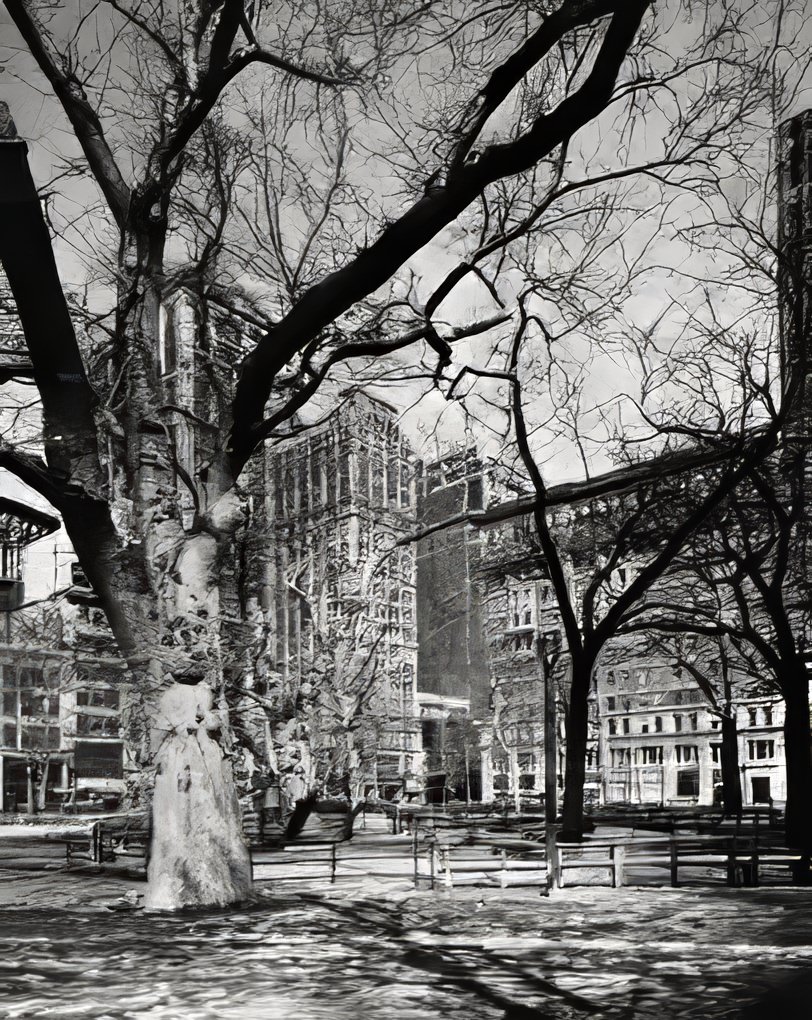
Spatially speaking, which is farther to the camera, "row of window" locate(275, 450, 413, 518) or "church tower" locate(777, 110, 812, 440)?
"church tower" locate(777, 110, 812, 440)

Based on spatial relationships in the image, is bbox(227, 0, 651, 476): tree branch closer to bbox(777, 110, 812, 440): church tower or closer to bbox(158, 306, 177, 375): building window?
bbox(158, 306, 177, 375): building window

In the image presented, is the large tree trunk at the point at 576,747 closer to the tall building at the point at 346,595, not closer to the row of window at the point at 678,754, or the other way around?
the row of window at the point at 678,754

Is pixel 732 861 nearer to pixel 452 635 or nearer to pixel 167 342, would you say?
pixel 452 635

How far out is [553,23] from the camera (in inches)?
224

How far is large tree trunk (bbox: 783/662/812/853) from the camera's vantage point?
658 centimetres

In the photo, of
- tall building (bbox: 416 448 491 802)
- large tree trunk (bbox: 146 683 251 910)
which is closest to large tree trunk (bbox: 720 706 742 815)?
tall building (bbox: 416 448 491 802)

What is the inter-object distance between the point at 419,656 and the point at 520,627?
83cm

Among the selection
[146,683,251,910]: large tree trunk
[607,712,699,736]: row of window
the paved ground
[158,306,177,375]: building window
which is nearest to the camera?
the paved ground

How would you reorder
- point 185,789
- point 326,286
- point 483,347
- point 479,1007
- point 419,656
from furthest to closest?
point 483,347, point 419,656, point 326,286, point 185,789, point 479,1007

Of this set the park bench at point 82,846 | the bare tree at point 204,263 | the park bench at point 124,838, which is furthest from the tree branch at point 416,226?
the park bench at point 82,846

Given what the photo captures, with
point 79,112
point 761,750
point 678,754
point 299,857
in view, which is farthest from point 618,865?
point 79,112

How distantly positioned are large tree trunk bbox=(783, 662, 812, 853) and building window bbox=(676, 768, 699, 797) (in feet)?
1.86

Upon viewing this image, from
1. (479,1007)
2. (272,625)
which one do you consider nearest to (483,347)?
(272,625)

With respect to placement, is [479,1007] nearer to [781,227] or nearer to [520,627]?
[520,627]
